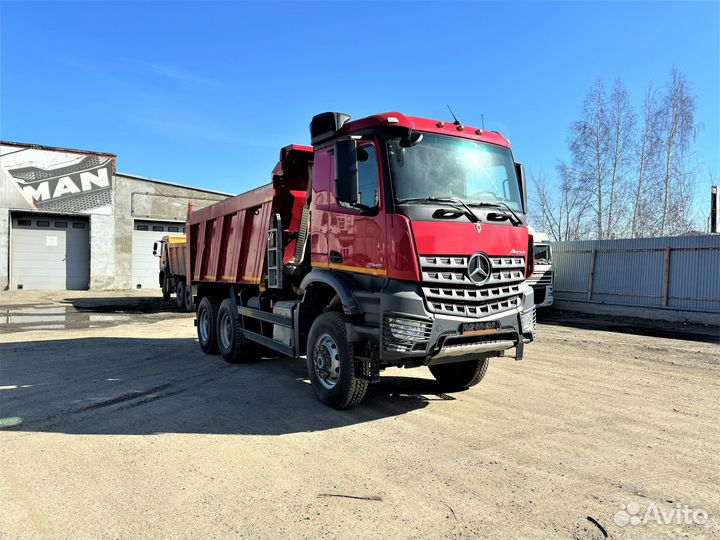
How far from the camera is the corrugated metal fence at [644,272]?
605 inches

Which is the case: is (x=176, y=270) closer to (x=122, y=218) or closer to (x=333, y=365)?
(x=122, y=218)

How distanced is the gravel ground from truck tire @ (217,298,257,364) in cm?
52

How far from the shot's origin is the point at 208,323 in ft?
31.7

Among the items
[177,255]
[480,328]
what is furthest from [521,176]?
[177,255]

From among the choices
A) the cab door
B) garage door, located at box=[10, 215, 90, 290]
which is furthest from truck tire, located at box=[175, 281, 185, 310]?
the cab door

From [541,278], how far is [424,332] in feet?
46.5

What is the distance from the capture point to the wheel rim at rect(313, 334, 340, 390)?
5.73 meters

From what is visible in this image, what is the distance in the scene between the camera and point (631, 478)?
3.93m

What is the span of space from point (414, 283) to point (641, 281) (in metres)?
15.1

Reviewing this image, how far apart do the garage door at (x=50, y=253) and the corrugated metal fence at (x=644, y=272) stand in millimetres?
23765

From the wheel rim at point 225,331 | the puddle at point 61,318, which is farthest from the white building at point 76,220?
the wheel rim at point 225,331

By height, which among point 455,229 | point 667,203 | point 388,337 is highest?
point 667,203

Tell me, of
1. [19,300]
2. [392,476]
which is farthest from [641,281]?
[19,300]

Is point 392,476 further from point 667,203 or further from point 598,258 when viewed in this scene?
point 667,203
